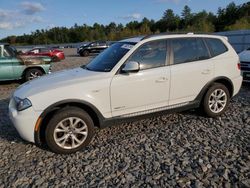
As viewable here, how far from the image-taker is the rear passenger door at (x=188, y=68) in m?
4.92

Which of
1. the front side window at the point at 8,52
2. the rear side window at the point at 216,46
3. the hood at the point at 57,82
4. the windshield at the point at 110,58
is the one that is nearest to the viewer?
the hood at the point at 57,82

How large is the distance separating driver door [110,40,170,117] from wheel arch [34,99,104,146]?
0.29 meters

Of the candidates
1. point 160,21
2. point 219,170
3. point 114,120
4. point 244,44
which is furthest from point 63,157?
point 160,21

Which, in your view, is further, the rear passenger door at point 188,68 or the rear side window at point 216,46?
the rear side window at point 216,46

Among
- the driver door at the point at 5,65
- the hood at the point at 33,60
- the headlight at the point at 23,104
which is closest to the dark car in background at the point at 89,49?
the hood at the point at 33,60

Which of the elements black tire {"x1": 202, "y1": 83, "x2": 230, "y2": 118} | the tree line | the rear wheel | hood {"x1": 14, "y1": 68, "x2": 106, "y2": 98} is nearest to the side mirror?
hood {"x1": 14, "y1": 68, "x2": 106, "y2": 98}

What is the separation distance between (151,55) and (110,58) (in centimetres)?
73

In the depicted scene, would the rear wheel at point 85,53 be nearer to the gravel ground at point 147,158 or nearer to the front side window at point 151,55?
the gravel ground at point 147,158

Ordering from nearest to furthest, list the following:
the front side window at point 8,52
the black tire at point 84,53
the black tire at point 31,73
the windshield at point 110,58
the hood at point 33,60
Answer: the windshield at point 110,58 → the front side window at point 8,52 → the hood at point 33,60 → the black tire at point 31,73 → the black tire at point 84,53

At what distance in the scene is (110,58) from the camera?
4902 mm

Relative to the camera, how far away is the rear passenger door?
4.92 meters

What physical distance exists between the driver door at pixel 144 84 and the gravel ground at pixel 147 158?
0.55 metres

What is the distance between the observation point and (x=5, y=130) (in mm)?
5344

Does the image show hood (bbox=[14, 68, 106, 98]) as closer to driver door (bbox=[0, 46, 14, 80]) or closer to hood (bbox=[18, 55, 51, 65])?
driver door (bbox=[0, 46, 14, 80])
